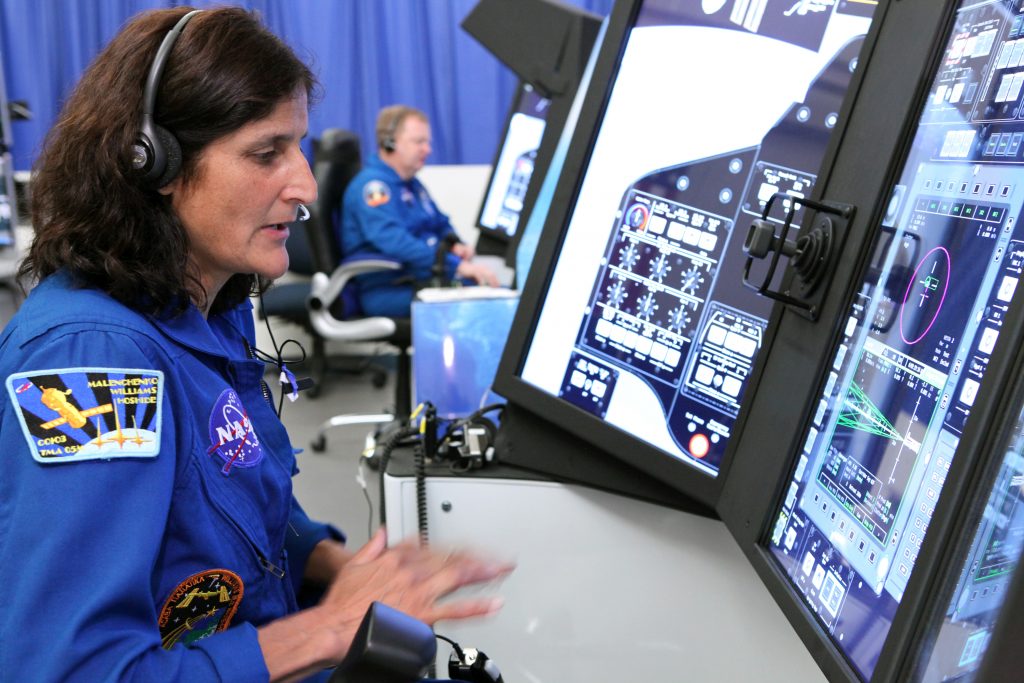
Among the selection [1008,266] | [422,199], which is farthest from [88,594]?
[422,199]

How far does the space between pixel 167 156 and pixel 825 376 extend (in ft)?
2.06

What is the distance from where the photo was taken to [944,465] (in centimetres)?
62

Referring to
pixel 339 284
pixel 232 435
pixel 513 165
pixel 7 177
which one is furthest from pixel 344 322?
pixel 232 435

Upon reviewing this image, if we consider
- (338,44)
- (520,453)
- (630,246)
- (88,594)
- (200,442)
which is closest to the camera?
(88,594)

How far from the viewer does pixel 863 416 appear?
75 centimetres

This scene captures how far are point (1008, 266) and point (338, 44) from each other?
4203mm

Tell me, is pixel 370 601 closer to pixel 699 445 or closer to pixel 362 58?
pixel 699 445

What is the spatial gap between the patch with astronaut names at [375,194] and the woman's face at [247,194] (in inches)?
105

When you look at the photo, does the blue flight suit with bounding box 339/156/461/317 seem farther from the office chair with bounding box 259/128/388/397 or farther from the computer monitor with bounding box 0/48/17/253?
the computer monitor with bounding box 0/48/17/253

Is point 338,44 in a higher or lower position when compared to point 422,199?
higher

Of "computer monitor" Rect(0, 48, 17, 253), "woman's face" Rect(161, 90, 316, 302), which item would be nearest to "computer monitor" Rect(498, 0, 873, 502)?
"woman's face" Rect(161, 90, 316, 302)

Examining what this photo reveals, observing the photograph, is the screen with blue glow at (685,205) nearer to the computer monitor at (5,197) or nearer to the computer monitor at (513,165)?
the computer monitor at (513,165)

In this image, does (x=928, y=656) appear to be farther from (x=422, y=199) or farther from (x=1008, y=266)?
(x=422, y=199)

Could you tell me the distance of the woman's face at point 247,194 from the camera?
3.01 ft
